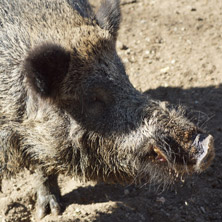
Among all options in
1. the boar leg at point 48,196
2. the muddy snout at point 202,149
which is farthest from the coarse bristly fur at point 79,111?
the boar leg at point 48,196

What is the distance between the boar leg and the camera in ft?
13.1

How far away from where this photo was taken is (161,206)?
3850 mm

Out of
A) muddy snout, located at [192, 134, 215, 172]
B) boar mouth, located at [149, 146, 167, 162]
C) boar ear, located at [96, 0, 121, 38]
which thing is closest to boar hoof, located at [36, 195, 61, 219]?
boar mouth, located at [149, 146, 167, 162]

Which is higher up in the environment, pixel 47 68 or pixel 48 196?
pixel 47 68

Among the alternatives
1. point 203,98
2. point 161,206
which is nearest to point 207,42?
point 203,98

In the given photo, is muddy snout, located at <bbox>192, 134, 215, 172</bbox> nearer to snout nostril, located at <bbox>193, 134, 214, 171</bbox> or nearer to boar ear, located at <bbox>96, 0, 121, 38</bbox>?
snout nostril, located at <bbox>193, 134, 214, 171</bbox>

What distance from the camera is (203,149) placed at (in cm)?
257

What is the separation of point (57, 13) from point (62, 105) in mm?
803

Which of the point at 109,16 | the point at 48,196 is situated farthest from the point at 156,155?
the point at 48,196

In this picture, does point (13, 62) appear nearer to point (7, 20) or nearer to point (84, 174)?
point (7, 20)

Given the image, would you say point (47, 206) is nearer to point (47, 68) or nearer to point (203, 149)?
point (47, 68)

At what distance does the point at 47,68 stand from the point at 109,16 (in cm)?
98

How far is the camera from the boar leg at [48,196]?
13.1 ft

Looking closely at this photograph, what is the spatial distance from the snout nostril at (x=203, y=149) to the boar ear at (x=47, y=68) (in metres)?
1.00
